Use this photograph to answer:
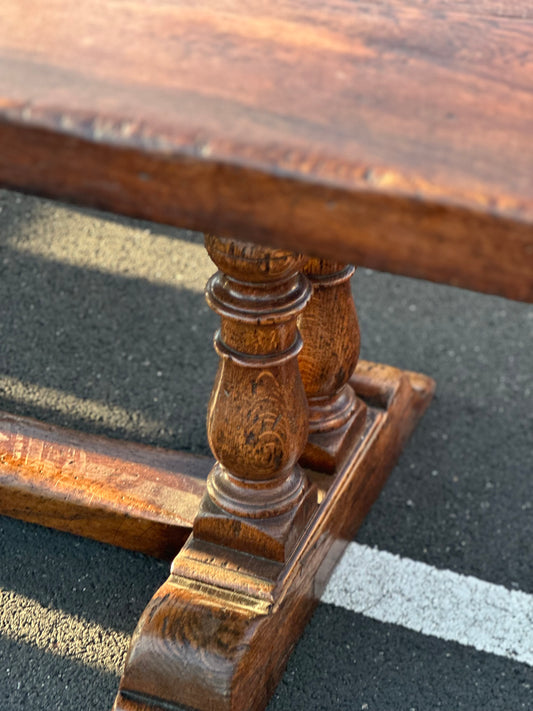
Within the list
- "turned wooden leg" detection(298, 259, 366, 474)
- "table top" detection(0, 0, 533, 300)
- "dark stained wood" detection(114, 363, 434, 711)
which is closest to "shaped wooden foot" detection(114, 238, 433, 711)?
"dark stained wood" detection(114, 363, 434, 711)

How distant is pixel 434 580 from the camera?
1327 millimetres

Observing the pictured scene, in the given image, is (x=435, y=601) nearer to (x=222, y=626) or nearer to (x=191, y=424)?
(x=222, y=626)

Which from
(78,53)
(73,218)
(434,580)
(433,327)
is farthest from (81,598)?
(73,218)

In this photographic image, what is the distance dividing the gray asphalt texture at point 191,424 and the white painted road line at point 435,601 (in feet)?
0.07

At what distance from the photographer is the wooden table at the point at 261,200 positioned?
0.60 metres

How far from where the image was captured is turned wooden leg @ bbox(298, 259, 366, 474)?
48.2 inches

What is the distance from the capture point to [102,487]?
1271 millimetres

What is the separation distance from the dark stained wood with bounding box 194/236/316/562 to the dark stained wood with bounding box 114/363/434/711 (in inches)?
1.4

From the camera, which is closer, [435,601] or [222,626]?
[222,626]

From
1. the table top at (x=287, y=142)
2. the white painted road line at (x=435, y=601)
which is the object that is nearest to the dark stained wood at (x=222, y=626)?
the white painted road line at (x=435, y=601)

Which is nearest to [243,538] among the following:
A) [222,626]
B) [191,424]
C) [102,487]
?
[222,626]

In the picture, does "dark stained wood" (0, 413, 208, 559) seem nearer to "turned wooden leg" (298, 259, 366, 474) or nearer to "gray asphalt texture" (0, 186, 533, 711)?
"gray asphalt texture" (0, 186, 533, 711)

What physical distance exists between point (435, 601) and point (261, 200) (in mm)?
866

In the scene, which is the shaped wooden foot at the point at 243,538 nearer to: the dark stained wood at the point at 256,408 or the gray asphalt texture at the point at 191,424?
the dark stained wood at the point at 256,408
